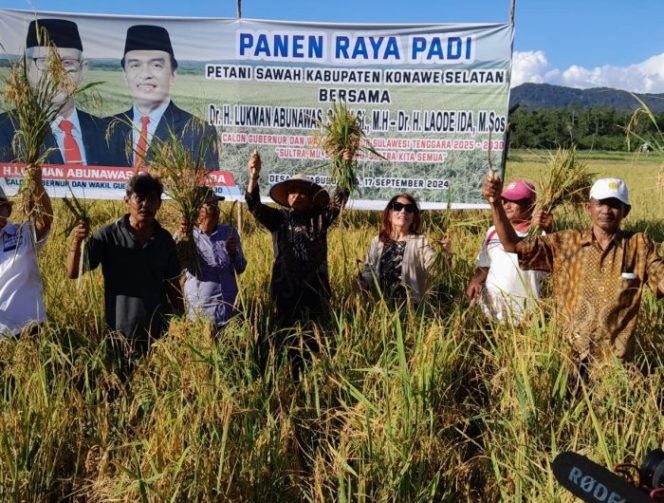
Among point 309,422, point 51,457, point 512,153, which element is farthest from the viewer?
point 512,153

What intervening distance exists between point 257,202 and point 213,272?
472mm

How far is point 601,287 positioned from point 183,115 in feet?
17.4

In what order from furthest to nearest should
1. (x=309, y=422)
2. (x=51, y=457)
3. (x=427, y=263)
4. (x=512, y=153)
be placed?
(x=512, y=153) < (x=427, y=263) < (x=309, y=422) < (x=51, y=457)

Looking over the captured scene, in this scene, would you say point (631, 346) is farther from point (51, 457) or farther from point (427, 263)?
point (51, 457)

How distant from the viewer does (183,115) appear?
21.4 feet

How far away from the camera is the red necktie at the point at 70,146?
6527 millimetres

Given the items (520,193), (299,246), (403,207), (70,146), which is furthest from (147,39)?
(520,193)

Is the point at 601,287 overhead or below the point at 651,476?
overhead

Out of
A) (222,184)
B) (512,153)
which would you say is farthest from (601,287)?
(222,184)

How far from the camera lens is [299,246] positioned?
3.20 metres

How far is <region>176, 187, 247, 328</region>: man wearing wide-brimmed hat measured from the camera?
310 centimetres

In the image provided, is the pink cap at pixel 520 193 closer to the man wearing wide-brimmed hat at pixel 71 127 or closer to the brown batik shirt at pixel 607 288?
the brown batik shirt at pixel 607 288

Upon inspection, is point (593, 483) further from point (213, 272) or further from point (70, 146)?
point (70, 146)

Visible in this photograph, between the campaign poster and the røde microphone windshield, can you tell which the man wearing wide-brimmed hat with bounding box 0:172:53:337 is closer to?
the røde microphone windshield
